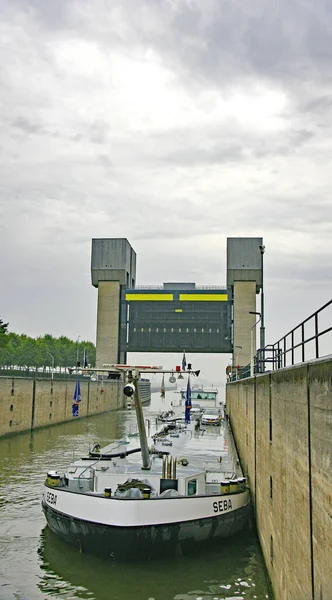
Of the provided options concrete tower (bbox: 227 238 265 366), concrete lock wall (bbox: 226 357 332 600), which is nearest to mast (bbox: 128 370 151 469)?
concrete lock wall (bbox: 226 357 332 600)

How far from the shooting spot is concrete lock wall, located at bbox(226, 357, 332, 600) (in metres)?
7.63

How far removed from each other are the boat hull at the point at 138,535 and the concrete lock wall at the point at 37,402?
27.0m

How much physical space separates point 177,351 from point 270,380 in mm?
72911

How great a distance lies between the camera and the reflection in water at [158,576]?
42.8 ft

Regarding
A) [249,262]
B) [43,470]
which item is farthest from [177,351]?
[43,470]

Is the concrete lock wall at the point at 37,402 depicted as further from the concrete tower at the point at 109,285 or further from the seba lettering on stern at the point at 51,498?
the seba lettering on stern at the point at 51,498

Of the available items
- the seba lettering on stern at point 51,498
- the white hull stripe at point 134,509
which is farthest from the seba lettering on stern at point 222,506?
the seba lettering on stern at point 51,498

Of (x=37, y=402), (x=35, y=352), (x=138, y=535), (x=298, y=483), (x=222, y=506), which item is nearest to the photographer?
(x=298, y=483)

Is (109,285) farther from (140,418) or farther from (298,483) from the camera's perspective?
(298,483)

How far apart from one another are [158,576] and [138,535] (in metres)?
1.05

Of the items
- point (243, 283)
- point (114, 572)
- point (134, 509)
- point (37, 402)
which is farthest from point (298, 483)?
point (243, 283)

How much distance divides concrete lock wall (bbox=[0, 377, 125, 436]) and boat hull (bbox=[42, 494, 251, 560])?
88.5 feet

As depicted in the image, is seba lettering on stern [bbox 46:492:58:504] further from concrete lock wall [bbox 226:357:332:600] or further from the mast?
concrete lock wall [bbox 226:357:332:600]

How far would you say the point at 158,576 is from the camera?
1369cm
